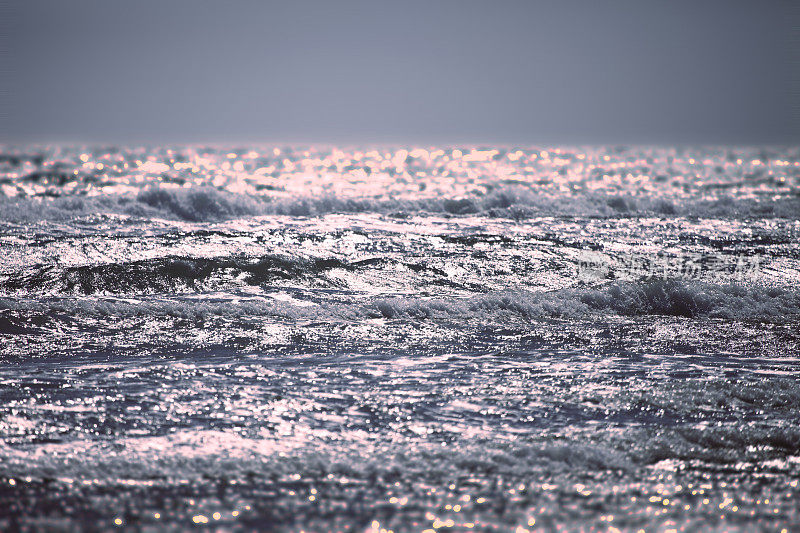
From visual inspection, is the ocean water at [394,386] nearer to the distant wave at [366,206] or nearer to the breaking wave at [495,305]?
the breaking wave at [495,305]

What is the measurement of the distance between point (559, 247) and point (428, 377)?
267 inches

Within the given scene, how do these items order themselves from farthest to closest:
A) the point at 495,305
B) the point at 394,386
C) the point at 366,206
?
the point at 366,206 < the point at 495,305 < the point at 394,386

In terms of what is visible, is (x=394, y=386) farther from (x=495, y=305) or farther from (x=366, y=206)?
(x=366, y=206)

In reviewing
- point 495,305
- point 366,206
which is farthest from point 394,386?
point 366,206

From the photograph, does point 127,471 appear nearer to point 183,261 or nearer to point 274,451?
point 274,451

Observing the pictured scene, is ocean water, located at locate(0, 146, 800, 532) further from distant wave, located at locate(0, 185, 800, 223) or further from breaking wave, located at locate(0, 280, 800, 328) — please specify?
distant wave, located at locate(0, 185, 800, 223)

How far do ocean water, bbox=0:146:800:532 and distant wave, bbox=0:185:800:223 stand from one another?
12.1 feet

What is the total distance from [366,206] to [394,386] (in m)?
11.8

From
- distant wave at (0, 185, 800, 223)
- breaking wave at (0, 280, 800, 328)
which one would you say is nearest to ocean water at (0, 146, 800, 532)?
breaking wave at (0, 280, 800, 328)

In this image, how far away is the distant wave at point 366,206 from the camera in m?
14.5

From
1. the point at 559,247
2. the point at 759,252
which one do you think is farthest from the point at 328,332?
the point at 759,252

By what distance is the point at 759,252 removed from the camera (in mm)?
10766

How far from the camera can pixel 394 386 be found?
14.9 feet

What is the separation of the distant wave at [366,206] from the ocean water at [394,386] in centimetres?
368
